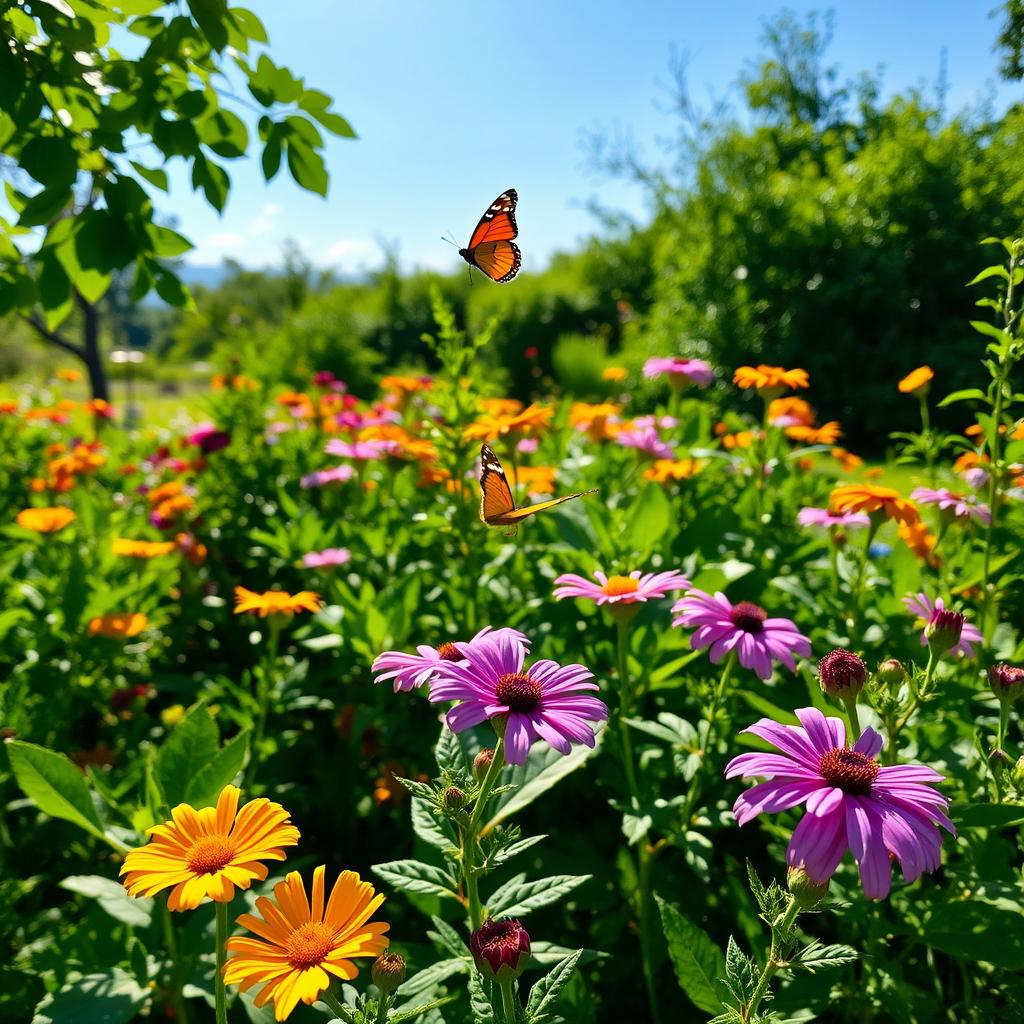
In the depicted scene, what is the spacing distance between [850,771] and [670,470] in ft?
4.76

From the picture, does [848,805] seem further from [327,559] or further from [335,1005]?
[327,559]

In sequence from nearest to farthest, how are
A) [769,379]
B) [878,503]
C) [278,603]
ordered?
[878,503] → [278,603] → [769,379]

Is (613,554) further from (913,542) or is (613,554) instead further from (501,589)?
(913,542)

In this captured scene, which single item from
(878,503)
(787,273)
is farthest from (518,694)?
(787,273)

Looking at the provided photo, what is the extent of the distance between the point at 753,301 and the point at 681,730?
7.81m

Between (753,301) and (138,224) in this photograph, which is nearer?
(138,224)

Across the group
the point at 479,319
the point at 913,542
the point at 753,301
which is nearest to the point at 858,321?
the point at 753,301

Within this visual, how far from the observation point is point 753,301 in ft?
27.0

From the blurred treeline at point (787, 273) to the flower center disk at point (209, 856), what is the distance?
4.62 feet

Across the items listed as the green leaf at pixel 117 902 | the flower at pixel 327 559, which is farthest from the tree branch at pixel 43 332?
the green leaf at pixel 117 902

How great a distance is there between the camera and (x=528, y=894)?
106 cm

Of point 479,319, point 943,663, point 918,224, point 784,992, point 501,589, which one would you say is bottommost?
point 784,992

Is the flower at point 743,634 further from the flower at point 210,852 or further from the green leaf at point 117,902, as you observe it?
the green leaf at point 117,902

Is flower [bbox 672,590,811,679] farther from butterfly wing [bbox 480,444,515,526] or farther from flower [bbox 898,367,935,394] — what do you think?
flower [bbox 898,367,935,394]
